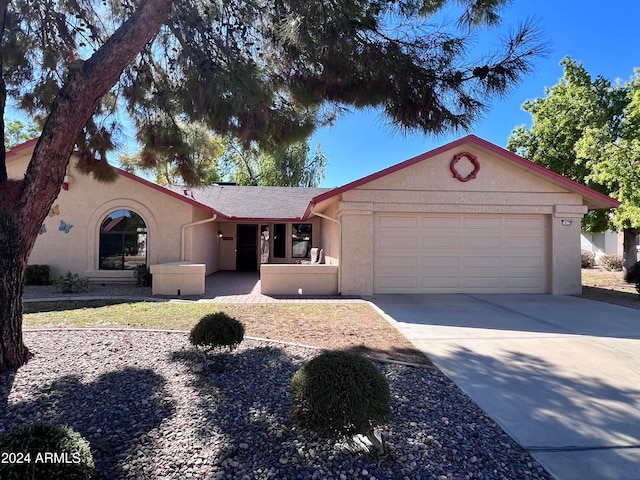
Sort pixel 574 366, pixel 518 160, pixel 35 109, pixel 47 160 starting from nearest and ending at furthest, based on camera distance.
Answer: pixel 47 160 → pixel 574 366 → pixel 35 109 → pixel 518 160

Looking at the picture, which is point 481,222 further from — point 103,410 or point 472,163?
point 103,410

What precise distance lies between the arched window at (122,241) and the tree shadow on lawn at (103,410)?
32.5ft

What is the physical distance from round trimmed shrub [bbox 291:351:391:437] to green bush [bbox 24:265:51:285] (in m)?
13.4

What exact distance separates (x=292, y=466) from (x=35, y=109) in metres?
7.25

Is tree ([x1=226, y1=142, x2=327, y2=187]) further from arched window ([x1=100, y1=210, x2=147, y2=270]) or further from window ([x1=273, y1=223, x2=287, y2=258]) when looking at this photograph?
arched window ([x1=100, y1=210, x2=147, y2=270])

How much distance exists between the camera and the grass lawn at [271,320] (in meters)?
6.11

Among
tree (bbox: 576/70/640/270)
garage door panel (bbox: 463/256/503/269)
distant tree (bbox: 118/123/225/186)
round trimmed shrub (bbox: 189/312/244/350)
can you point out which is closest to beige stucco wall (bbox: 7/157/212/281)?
distant tree (bbox: 118/123/225/186)

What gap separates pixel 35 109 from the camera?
6469 millimetres

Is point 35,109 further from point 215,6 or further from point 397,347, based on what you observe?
point 397,347

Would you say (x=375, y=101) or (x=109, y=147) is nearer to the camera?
(x=375, y=101)

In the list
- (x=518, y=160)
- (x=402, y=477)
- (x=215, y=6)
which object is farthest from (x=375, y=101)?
(x=518, y=160)

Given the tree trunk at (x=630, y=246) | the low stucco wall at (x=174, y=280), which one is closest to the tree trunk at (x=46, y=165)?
the low stucco wall at (x=174, y=280)

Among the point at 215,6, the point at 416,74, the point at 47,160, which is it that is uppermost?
the point at 215,6

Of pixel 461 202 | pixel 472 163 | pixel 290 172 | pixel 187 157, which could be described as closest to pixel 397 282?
pixel 461 202
